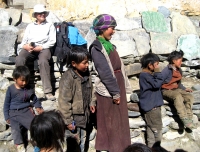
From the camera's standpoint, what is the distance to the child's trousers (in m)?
4.20

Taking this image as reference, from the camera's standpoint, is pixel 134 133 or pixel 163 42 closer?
pixel 134 133

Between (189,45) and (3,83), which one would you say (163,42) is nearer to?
(189,45)

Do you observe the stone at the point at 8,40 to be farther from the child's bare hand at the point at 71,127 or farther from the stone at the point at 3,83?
the child's bare hand at the point at 71,127

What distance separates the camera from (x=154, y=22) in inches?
236

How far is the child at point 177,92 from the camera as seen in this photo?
4.20 m

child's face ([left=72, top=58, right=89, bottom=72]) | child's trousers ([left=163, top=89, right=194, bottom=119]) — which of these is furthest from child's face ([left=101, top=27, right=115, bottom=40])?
child's trousers ([left=163, top=89, right=194, bottom=119])

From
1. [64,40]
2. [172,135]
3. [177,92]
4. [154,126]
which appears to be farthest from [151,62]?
[64,40]

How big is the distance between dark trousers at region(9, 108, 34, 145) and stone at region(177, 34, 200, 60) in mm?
Answer: 3406

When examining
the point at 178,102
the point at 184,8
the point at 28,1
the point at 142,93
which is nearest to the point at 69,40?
the point at 142,93

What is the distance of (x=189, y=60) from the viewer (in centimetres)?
563

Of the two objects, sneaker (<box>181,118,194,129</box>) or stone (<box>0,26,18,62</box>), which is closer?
sneaker (<box>181,118,194,129</box>)

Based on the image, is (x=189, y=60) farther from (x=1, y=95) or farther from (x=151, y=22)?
(x=1, y=95)

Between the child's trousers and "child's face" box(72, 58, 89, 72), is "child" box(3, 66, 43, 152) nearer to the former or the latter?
"child's face" box(72, 58, 89, 72)

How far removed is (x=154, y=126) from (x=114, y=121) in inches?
29.8
